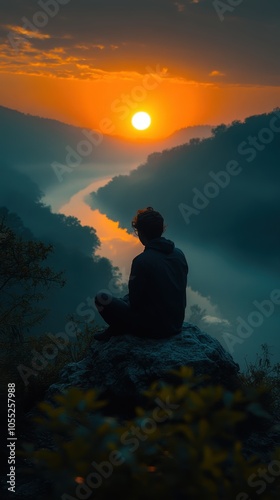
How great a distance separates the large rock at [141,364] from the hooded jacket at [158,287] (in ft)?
1.08

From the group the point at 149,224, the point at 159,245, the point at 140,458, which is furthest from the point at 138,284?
the point at 140,458

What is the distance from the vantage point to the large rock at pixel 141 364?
7.82 m

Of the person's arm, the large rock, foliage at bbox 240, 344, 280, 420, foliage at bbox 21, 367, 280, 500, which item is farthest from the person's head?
foliage at bbox 21, 367, 280, 500

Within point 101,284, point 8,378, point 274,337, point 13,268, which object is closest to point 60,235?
point 101,284

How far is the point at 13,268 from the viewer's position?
16.4m

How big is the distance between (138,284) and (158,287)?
292 mm

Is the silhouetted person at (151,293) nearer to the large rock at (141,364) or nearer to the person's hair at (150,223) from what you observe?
the person's hair at (150,223)

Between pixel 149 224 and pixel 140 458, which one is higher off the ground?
pixel 149 224

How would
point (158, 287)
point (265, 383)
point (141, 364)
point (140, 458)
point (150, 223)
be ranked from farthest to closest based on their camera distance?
point (265, 383) < point (150, 223) < point (158, 287) < point (141, 364) < point (140, 458)

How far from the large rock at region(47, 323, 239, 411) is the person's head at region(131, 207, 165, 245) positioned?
5.04ft

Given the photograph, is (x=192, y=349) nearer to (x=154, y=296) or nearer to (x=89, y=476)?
(x=154, y=296)

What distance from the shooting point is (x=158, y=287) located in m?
8.09

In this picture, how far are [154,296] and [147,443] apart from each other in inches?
194

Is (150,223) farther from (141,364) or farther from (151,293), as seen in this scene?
(141,364)
